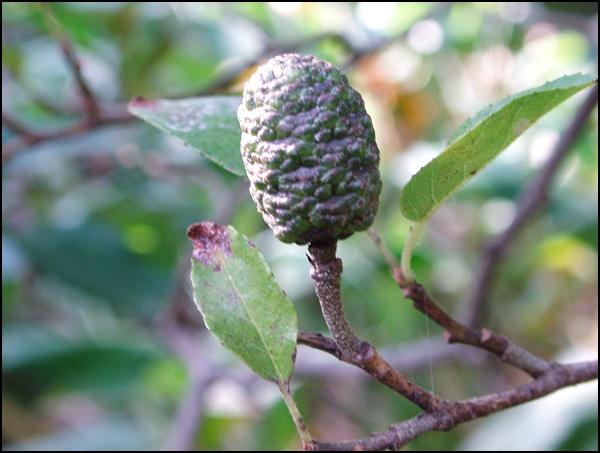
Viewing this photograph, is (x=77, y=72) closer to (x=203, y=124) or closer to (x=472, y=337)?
(x=203, y=124)

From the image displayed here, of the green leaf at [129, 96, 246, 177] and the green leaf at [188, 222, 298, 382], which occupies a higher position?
the green leaf at [129, 96, 246, 177]

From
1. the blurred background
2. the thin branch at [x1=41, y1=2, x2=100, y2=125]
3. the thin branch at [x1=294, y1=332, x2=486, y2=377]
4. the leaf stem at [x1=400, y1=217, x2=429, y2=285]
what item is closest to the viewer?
the leaf stem at [x1=400, y1=217, x2=429, y2=285]

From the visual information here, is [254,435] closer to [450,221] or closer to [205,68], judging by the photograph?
[450,221]

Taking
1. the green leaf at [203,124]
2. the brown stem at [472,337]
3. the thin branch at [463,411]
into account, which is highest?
the green leaf at [203,124]

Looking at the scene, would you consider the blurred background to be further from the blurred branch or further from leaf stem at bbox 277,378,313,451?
leaf stem at bbox 277,378,313,451

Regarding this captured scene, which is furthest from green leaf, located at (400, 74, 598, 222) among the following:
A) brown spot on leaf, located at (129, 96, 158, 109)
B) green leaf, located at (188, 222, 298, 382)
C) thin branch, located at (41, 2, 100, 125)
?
thin branch, located at (41, 2, 100, 125)

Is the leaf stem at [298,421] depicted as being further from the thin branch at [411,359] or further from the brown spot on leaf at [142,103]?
the thin branch at [411,359]

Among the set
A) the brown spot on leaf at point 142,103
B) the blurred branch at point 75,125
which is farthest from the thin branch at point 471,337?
the blurred branch at point 75,125
